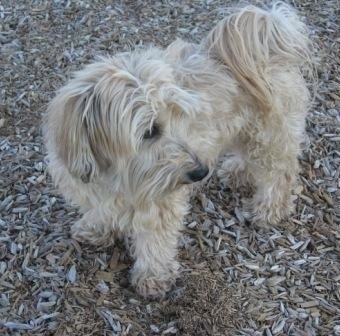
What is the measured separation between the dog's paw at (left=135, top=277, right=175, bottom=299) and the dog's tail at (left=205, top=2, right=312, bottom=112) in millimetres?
1081

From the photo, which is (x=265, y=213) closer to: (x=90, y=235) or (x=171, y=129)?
(x=90, y=235)

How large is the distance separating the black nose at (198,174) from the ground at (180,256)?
878mm

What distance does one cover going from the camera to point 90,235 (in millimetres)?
3676

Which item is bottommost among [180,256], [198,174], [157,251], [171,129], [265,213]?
[180,256]

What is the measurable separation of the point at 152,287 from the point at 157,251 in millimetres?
201

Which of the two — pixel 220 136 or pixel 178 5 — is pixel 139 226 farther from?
pixel 178 5

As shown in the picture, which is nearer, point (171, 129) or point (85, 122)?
point (85, 122)

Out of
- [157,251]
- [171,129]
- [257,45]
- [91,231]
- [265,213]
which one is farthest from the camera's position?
[265,213]

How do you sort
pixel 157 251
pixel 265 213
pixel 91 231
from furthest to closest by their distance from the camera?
pixel 265 213
pixel 91 231
pixel 157 251

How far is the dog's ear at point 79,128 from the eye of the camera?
8.95 feet

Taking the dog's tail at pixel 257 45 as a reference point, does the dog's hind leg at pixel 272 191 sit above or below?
below

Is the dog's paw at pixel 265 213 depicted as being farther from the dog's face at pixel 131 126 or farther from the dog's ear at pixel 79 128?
Answer: the dog's ear at pixel 79 128

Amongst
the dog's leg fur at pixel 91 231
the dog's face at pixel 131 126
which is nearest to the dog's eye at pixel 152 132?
the dog's face at pixel 131 126

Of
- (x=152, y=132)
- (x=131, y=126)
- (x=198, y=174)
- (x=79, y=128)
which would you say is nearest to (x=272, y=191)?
(x=198, y=174)
